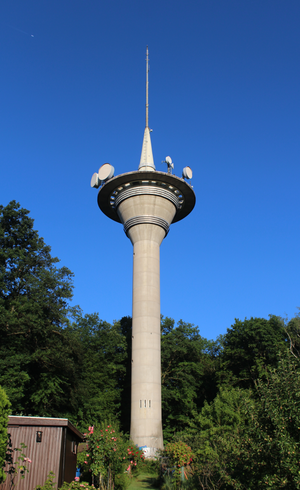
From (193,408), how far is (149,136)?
26.4 meters

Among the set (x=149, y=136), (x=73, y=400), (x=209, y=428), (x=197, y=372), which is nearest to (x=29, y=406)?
(x=73, y=400)

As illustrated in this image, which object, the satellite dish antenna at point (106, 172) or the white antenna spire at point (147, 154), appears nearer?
the satellite dish antenna at point (106, 172)

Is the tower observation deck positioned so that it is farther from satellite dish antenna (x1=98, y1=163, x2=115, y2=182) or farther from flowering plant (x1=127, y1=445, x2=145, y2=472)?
flowering plant (x1=127, y1=445, x2=145, y2=472)

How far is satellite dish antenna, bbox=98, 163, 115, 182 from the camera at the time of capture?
116 feet

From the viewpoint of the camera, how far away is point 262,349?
39281mm

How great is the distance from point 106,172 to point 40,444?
81.5ft

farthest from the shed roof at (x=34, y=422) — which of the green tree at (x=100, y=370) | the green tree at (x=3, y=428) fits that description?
the green tree at (x=100, y=370)

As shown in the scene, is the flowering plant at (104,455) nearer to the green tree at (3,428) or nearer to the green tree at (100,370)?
the green tree at (3,428)

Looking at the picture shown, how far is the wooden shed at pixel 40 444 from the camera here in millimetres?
14359

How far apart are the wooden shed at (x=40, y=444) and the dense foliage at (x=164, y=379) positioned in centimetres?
279

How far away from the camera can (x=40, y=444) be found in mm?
14758

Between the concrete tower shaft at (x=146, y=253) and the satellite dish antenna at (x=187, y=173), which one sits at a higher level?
the satellite dish antenna at (x=187, y=173)

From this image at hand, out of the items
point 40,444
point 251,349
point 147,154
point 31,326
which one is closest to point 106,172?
point 147,154

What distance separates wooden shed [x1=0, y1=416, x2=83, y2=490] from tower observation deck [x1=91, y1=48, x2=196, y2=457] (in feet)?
47.9
